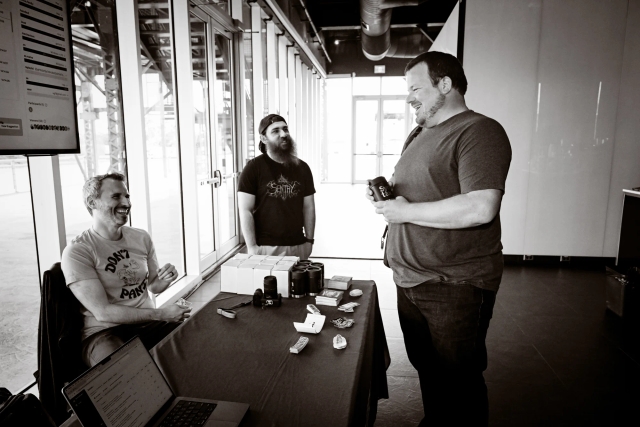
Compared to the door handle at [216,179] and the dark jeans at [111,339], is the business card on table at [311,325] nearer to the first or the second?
the dark jeans at [111,339]

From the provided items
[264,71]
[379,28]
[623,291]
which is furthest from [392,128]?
[623,291]

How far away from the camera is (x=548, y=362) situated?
9.08ft

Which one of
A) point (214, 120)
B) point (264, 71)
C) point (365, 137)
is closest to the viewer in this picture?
point (214, 120)

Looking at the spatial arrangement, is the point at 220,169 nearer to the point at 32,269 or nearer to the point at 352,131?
the point at 32,269

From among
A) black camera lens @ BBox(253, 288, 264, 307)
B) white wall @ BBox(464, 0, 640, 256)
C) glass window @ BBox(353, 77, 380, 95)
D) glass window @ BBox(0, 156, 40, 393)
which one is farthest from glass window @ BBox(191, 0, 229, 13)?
glass window @ BBox(353, 77, 380, 95)

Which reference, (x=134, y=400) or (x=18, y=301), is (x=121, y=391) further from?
(x=18, y=301)

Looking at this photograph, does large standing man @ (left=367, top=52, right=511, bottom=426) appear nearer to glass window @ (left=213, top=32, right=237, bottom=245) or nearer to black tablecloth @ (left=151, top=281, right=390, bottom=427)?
black tablecloth @ (left=151, top=281, right=390, bottom=427)

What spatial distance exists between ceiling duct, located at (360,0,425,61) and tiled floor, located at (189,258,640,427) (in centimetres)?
395

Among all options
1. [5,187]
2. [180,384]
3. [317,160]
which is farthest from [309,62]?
[180,384]

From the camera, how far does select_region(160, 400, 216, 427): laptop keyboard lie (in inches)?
42.3

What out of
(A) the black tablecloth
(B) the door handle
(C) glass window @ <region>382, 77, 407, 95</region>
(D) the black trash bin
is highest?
(C) glass window @ <region>382, 77, 407, 95</region>

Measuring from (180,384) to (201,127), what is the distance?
4.21 meters

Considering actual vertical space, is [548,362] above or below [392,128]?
below

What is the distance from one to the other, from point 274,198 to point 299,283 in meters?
0.91
